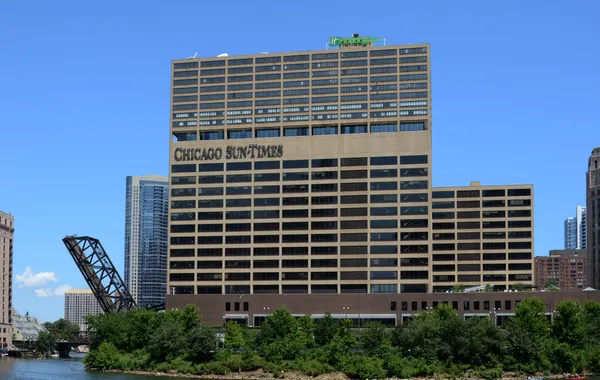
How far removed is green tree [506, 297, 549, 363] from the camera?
146m

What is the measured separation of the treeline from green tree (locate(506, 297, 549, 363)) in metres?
0.16

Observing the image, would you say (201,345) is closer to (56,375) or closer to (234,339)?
(234,339)

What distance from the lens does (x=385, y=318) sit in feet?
622

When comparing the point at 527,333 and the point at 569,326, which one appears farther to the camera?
the point at 569,326

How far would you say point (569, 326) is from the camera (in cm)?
15525

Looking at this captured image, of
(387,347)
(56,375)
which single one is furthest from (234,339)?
(56,375)

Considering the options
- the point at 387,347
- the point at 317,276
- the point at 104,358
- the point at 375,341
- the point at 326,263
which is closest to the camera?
the point at 387,347

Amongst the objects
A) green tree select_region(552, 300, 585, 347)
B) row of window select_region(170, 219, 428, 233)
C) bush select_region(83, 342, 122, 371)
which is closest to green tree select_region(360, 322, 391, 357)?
green tree select_region(552, 300, 585, 347)

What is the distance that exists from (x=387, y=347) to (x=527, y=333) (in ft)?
76.8

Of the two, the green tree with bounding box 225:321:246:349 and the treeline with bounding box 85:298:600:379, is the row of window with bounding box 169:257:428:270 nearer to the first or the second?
the treeline with bounding box 85:298:600:379

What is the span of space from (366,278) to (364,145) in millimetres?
29173

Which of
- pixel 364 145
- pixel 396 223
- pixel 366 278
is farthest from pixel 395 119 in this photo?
pixel 366 278

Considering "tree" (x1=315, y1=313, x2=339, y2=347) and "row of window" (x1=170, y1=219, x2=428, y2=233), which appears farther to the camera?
"row of window" (x1=170, y1=219, x2=428, y2=233)

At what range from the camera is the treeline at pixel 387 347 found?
142375mm
